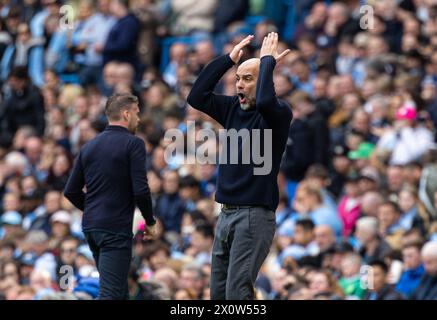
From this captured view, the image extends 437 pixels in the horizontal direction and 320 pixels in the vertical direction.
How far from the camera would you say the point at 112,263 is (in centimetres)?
1083

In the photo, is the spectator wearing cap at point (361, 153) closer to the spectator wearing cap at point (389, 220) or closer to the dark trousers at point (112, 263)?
the spectator wearing cap at point (389, 220)

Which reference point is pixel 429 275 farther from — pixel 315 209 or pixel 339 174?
pixel 339 174

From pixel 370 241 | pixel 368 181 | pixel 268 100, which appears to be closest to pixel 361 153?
pixel 368 181

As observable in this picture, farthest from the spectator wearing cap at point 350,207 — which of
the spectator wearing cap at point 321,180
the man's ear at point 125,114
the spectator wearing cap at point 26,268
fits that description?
the man's ear at point 125,114

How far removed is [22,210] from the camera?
18.0 meters

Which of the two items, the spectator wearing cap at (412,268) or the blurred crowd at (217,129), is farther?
the blurred crowd at (217,129)

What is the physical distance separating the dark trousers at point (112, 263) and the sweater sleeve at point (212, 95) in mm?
1166

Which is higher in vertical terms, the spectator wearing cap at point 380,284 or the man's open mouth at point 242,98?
the man's open mouth at point 242,98

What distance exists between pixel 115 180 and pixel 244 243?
4.03ft

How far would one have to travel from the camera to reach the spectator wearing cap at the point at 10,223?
56.2 feet

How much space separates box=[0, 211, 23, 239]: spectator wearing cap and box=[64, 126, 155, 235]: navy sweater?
6220mm

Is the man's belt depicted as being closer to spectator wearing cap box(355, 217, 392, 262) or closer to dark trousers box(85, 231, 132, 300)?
dark trousers box(85, 231, 132, 300)

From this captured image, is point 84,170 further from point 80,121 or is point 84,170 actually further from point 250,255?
point 80,121

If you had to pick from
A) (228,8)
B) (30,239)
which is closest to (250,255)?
(30,239)
